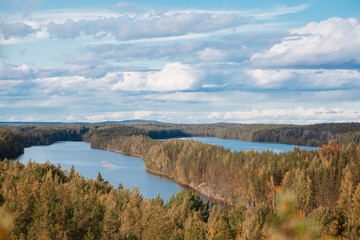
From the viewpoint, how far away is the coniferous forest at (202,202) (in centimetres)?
3155

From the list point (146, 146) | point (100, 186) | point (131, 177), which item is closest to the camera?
point (100, 186)

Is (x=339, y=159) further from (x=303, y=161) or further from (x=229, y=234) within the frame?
(x=229, y=234)

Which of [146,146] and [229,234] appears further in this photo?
[146,146]

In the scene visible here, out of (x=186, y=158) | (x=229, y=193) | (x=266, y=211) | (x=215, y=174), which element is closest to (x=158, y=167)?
(x=186, y=158)

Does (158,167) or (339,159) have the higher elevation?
(339,159)

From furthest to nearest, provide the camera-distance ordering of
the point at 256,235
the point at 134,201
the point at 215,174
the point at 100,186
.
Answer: the point at 215,174
the point at 100,186
the point at 134,201
the point at 256,235

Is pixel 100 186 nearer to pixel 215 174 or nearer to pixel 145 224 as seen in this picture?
pixel 145 224

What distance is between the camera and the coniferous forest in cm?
3155

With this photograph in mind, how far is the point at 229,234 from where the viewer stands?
119 ft

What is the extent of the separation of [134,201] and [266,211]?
18.0 metres

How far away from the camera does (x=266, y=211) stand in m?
45.9

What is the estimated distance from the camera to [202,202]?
2196 inches

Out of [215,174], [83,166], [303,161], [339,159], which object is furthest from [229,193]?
[83,166]

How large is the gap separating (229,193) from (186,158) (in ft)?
92.5
